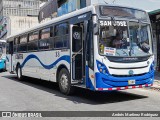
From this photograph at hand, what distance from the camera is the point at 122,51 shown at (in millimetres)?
9445

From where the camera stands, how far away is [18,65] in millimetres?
17625

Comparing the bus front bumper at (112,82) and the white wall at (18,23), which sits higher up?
the white wall at (18,23)

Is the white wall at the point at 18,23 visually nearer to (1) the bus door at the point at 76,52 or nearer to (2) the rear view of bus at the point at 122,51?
(1) the bus door at the point at 76,52

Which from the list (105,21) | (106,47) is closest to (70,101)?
(106,47)

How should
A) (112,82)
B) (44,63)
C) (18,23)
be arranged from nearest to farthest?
(112,82), (44,63), (18,23)

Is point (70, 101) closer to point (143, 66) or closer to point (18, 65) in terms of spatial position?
point (143, 66)

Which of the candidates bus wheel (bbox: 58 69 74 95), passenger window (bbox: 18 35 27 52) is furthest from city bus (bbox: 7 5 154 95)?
passenger window (bbox: 18 35 27 52)

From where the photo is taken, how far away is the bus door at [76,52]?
10523 mm

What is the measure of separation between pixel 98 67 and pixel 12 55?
36.2ft

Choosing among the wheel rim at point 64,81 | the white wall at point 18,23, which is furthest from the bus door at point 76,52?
the white wall at point 18,23

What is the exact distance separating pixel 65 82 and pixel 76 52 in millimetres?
1208

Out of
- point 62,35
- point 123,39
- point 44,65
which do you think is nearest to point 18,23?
point 44,65

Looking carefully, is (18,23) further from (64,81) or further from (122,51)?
A: (122,51)

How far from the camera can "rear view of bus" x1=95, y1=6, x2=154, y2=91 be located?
915 cm
